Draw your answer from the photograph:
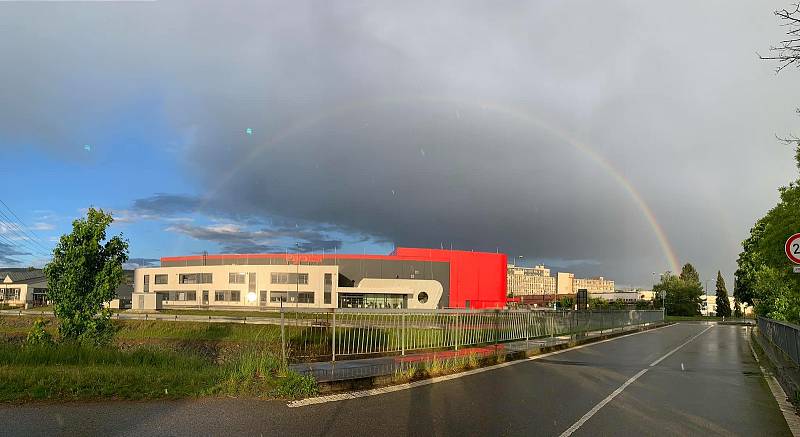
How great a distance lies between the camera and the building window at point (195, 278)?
94.6 metres

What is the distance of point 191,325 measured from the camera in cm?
4816

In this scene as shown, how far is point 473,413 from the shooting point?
8242mm

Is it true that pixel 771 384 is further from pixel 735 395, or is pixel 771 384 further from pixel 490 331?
pixel 490 331

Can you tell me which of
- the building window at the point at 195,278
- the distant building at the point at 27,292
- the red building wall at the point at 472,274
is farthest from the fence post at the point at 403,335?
the distant building at the point at 27,292

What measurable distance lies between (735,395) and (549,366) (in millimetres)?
4658

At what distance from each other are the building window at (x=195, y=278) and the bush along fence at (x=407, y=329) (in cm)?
8057

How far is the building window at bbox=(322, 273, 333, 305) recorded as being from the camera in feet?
293

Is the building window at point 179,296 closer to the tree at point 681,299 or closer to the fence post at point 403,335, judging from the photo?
the tree at point 681,299

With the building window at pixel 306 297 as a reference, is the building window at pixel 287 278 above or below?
above

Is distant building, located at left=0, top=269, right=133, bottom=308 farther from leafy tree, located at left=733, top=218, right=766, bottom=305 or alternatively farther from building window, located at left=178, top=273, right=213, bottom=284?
leafy tree, located at left=733, top=218, right=766, bottom=305

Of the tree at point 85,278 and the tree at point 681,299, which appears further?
the tree at point 681,299

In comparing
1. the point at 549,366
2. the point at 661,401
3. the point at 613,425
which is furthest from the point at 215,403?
the point at 549,366

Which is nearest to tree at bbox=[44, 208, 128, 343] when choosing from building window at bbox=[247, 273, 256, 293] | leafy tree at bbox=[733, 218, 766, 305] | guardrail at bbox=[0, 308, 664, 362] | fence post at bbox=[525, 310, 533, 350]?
guardrail at bbox=[0, 308, 664, 362]

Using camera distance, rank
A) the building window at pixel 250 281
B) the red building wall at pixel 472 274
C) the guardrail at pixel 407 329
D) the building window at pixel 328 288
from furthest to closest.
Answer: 1. the red building wall at pixel 472 274
2. the building window at pixel 250 281
3. the building window at pixel 328 288
4. the guardrail at pixel 407 329
